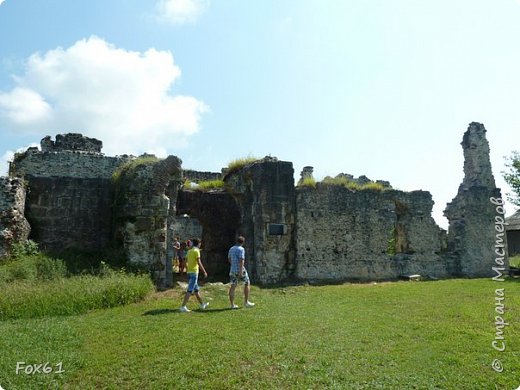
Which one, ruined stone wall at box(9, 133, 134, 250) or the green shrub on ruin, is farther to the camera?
the green shrub on ruin

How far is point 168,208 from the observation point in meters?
12.2

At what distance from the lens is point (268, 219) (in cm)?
1423

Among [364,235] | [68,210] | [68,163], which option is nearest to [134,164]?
[68,210]

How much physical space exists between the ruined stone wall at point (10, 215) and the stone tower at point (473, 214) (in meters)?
15.8

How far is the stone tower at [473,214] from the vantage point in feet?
57.4

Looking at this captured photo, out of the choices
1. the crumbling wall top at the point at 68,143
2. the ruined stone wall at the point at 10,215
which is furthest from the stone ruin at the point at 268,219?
the crumbling wall top at the point at 68,143

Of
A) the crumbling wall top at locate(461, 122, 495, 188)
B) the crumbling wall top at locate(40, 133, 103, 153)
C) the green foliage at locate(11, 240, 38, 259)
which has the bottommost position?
the green foliage at locate(11, 240, 38, 259)

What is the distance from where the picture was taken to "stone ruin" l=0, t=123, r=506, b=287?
469 inches

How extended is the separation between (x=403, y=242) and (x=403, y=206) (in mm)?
1490

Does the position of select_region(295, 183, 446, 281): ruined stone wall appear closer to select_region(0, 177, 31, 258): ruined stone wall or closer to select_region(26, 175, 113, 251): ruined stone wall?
select_region(26, 175, 113, 251): ruined stone wall

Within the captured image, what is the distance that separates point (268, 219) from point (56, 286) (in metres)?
7.07

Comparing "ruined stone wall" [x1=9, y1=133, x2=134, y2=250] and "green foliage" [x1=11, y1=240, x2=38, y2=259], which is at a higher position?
"ruined stone wall" [x1=9, y1=133, x2=134, y2=250]

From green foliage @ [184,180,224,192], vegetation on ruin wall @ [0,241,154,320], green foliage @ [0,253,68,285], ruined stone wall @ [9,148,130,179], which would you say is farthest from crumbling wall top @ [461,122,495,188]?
ruined stone wall @ [9,148,130,179]

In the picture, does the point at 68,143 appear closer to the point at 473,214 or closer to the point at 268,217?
the point at 268,217
